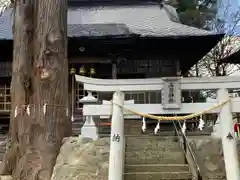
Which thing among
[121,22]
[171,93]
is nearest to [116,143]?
[171,93]

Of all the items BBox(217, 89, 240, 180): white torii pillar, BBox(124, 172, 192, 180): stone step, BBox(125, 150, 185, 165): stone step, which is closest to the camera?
BBox(217, 89, 240, 180): white torii pillar

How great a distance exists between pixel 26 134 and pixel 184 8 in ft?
63.0

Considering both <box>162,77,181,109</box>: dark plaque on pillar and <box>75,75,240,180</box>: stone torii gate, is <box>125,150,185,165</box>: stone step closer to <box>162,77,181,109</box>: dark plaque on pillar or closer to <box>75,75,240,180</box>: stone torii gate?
<box>75,75,240,180</box>: stone torii gate

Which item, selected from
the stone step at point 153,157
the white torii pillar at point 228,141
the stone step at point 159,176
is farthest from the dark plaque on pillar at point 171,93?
the stone step at point 153,157

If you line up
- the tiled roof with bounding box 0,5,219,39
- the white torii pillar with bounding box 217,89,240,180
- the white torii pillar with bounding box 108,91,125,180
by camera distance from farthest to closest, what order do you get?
the tiled roof with bounding box 0,5,219,39, the white torii pillar with bounding box 108,91,125,180, the white torii pillar with bounding box 217,89,240,180

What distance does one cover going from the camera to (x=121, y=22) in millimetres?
16281

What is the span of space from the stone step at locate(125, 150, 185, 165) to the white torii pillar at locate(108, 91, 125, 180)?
1559 millimetres

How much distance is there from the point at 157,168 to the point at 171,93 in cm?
175

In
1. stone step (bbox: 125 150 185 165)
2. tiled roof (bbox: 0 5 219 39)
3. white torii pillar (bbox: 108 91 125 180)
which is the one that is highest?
tiled roof (bbox: 0 5 219 39)

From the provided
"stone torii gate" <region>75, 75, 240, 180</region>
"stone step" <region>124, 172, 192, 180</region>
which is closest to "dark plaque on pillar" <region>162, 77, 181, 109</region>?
"stone torii gate" <region>75, 75, 240, 180</region>

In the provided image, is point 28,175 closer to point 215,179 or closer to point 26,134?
point 26,134

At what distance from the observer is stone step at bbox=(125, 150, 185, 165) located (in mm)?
7625

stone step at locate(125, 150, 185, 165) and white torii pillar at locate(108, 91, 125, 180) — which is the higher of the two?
white torii pillar at locate(108, 91, 125, 180)

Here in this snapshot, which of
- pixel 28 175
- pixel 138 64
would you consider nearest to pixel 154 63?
pixel 138 64
